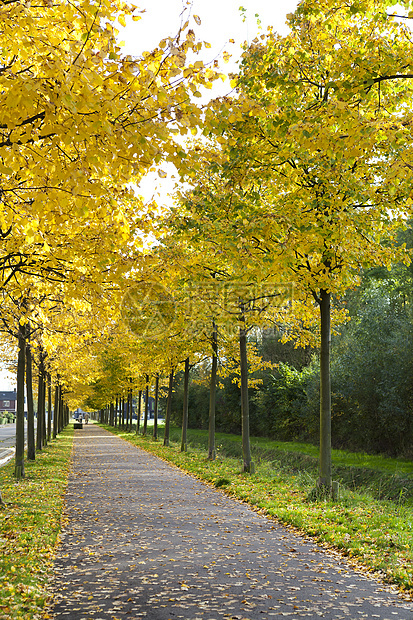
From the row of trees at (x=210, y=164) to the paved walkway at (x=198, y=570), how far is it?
3.09 meters

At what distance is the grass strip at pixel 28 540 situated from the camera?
5.13 m

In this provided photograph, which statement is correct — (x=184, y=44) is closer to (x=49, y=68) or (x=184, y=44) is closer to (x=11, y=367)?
(x=49, y=68)

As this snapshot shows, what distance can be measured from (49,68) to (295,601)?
206 inches

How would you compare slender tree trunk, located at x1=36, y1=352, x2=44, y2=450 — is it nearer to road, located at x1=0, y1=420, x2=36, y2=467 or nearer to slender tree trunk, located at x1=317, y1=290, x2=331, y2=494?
road, located at x1=0, y1=420, x2=36, y2=467

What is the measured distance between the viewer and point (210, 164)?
8820 millimetres

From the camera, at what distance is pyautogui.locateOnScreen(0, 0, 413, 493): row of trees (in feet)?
15.0

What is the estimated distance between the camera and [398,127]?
21.1 ft

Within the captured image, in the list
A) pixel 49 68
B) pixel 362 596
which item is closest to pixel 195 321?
pixel 362 596

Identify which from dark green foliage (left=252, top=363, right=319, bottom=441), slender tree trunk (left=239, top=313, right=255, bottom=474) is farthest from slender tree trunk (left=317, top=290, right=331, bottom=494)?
dark green foliage (left=252, top=363, right=319, bottom=441)

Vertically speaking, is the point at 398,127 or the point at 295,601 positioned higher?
the point at 398,127

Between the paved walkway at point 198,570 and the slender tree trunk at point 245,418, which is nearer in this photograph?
the paved walkway at point 198,570

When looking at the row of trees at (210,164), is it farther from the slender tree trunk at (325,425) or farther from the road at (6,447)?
the road at (6,447)

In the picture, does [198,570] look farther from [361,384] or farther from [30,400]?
[361,384]

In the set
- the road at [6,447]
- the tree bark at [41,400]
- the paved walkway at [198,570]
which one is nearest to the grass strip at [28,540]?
the paved walkway at [198,570]
